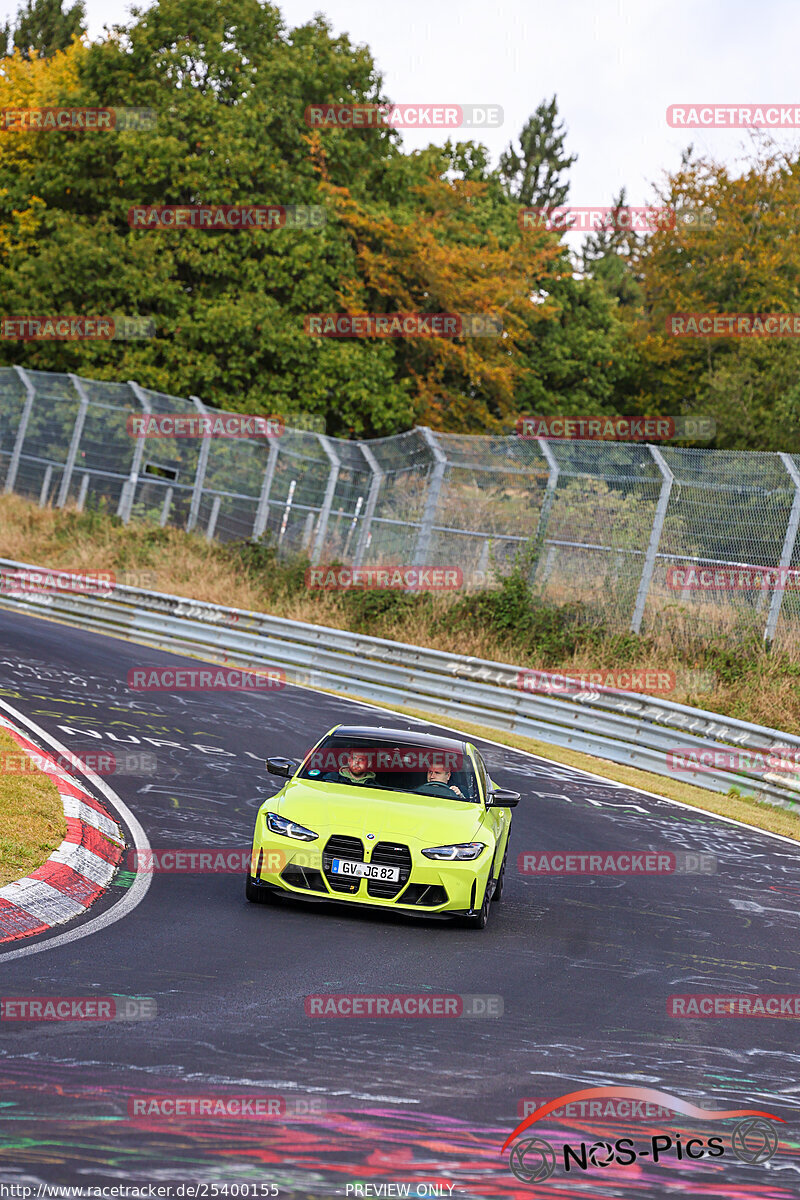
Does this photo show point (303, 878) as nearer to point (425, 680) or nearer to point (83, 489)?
point (425, 680)

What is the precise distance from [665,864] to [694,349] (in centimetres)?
3418

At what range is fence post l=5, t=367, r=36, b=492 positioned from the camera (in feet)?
109

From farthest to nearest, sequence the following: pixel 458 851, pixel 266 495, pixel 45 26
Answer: pixel 45 26
pixel 266 495
pixel 458 851

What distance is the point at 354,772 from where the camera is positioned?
412 inches

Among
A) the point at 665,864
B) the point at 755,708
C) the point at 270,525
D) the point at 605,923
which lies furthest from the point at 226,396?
the point at 605,923

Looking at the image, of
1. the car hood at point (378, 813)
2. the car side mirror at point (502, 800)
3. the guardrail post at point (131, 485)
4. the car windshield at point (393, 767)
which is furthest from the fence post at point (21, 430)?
the car side mirror at point (502, 800)

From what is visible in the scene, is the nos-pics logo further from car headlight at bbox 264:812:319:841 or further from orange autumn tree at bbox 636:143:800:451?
orange autumn tree at bbox 636:143:800:451

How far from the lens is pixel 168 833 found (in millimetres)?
11312

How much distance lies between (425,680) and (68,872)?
12876mm

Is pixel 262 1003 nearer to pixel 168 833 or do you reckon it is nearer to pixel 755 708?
pixel 168 833

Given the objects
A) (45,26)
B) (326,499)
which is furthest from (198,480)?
(45,26)

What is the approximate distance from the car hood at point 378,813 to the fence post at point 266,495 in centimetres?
1894

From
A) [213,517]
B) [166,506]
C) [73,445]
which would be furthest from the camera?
[73,445]

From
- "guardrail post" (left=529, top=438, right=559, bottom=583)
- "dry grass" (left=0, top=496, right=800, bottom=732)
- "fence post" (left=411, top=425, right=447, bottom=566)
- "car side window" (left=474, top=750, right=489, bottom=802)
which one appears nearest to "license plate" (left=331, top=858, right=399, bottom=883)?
"car side window" (left=474, top=750, right=489, bottom=802)
